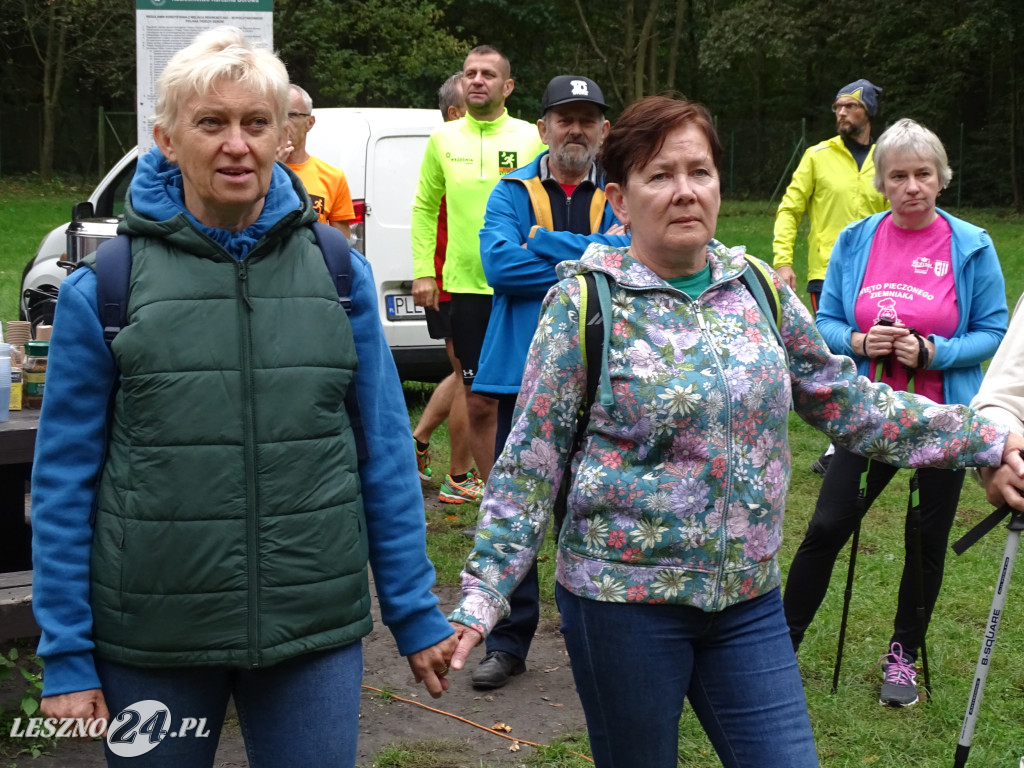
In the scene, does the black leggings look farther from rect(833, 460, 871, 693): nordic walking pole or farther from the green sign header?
the green sign header

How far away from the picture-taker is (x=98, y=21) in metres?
32.5

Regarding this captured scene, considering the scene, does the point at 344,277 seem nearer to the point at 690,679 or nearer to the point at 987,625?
the point at 690,679

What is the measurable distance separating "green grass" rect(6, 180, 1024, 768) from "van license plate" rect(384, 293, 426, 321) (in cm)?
97

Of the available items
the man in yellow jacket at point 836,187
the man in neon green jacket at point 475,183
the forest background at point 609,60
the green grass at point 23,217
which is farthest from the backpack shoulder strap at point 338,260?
the forest background at point 609,60

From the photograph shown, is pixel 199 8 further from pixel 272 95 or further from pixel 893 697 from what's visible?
pixel 893 697

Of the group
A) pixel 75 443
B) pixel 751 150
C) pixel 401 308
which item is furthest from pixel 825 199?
pixel 751 150

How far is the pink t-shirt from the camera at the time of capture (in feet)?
16.1

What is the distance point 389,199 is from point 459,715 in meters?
5.32

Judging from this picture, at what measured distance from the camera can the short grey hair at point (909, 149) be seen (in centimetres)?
494

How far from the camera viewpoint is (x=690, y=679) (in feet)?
9.66

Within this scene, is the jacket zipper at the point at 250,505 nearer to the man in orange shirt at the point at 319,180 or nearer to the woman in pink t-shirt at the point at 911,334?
the woman in pink t-shirt at the point at 911,334

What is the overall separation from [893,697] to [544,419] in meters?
2.74

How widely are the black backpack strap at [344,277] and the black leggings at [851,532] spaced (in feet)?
8.79

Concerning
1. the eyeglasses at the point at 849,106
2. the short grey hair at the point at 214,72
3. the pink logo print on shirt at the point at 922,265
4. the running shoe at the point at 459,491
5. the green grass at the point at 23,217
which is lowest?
the green grass at the point at 23,217
